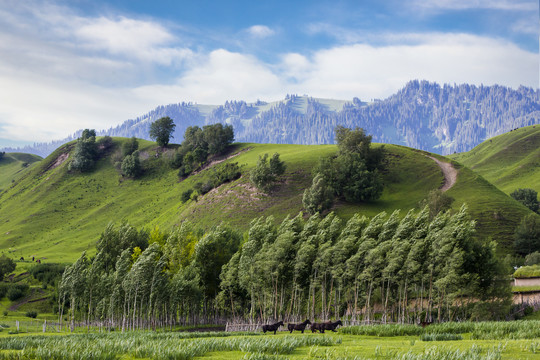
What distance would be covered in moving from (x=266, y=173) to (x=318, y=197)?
2969 cm

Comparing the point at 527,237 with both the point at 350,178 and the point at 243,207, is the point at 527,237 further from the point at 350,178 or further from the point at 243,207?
the point at 243,207

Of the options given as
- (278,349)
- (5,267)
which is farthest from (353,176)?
(278,349)

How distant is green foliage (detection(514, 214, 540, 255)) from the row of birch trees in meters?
52.8

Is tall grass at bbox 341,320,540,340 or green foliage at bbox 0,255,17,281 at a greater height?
tall grass at bbox 341,320,540,340

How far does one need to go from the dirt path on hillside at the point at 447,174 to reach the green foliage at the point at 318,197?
141 ft

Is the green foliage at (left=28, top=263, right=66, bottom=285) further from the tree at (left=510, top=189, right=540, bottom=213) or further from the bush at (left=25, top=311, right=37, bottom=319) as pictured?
the tree at (left=510, top=189, right=540, bottom=213)

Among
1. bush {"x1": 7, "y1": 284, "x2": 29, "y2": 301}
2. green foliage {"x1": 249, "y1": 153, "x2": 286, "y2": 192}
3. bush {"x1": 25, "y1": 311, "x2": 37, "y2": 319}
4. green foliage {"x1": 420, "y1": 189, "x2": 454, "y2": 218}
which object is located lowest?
bush {"x1": 25, "y1": 311, "x2": 37, "y2": 319}

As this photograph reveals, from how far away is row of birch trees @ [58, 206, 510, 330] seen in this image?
198ft

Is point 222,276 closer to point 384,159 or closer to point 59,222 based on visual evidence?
point 384,159

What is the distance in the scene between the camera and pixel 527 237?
110125 mm

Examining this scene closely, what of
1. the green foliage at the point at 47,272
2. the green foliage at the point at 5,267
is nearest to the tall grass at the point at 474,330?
the green foliage at the point at 47,272

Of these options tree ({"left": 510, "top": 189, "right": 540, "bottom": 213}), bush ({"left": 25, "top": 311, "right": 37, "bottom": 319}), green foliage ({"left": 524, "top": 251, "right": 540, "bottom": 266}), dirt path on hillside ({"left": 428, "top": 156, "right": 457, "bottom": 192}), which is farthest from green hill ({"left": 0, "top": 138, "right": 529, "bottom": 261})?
bush ({"left": 25, "top": 311, "right": 37, "bottom": 319})

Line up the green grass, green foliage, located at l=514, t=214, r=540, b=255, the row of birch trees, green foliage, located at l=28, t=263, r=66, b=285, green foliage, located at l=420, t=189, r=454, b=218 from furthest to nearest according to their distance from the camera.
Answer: green foliage, located at l=420, t=189, r=454, b=218 < green foliage, located at l=514, t=214, r=540, b=255 < green foliage, located at l=28, t=263, r=66, b=285 < the green grass < the row of birch trees

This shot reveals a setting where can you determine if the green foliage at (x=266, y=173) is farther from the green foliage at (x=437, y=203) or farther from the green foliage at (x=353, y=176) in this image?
the green foliage at (x=437, y=203)
